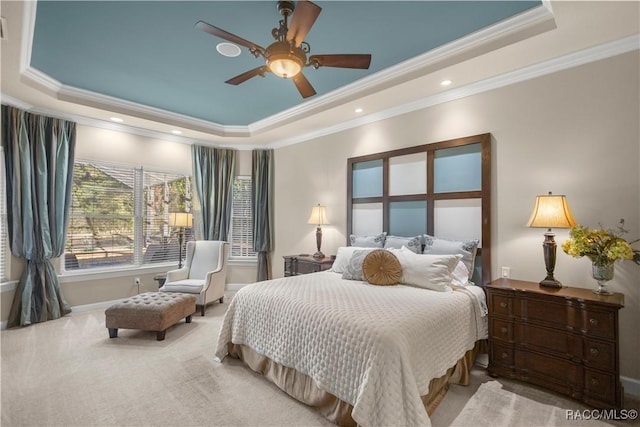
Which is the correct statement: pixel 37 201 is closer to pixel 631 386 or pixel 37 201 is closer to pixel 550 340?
pixel 550 340

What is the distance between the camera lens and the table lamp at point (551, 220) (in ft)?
8.40

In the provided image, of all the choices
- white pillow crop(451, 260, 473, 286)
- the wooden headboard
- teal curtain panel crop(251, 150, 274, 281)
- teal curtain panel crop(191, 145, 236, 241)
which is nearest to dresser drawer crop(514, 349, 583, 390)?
white pillow crop(451, 260, 473, 286)

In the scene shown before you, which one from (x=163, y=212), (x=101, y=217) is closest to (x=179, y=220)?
(x=163, y=212)

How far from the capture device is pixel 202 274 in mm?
4949

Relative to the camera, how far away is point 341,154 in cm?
476

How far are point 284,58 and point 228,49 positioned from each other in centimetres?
104

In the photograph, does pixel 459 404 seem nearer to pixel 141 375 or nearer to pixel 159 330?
pixel 141 375

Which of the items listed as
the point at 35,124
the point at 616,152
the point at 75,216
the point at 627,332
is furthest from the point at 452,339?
the point at 35,124

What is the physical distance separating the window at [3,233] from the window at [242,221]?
10.1 ft

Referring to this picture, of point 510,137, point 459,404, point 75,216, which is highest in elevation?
point 510,137

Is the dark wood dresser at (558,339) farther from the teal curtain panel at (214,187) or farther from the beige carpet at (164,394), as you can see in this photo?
the teal curtain panel at (214,187)

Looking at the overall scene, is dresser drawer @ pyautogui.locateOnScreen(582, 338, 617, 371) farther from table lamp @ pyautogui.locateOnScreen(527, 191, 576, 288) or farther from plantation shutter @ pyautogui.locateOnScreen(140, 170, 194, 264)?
plantation shutter @ pyautogui.locateOnScreen(140, 170, 194, 264)

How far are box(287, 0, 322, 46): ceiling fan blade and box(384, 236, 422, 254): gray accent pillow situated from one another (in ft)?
7.76

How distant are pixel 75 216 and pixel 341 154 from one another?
158 inches
